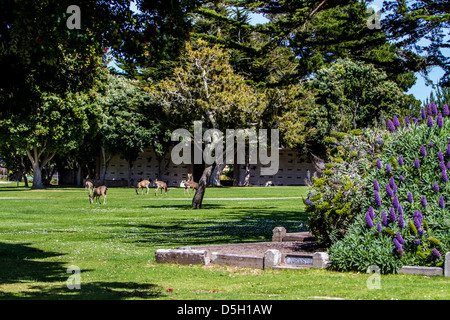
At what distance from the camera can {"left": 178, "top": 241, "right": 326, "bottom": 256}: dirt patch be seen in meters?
12.0

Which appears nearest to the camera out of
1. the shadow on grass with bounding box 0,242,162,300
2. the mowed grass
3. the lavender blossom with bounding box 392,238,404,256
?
the shadow on grass with bounding box 0,242,162,300

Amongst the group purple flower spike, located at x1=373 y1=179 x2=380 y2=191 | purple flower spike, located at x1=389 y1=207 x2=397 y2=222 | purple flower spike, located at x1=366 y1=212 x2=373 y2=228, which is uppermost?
purple flower spike, located at x1=373 y1=179 x2=380 y2=191

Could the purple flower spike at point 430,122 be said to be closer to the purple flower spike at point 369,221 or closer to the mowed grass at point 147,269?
the purple flower spike at point 369,221

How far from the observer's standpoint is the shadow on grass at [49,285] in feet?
25.6

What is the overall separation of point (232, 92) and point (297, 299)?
21.1 meters

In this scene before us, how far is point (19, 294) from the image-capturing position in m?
7.86

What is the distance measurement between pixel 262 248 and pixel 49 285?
5.11m

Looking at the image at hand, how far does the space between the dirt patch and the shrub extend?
500 millimetres

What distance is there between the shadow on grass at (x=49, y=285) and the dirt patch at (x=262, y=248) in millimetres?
3108

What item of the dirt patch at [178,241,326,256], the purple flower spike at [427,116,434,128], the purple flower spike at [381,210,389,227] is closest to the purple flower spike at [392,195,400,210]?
the purple flower spike at [381,210,389,227]

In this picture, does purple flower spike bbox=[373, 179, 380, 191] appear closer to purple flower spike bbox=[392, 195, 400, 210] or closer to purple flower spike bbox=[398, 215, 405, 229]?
purple flower spike bbox=[392, 195, 400, 210]

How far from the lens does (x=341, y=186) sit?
11.6 meters
